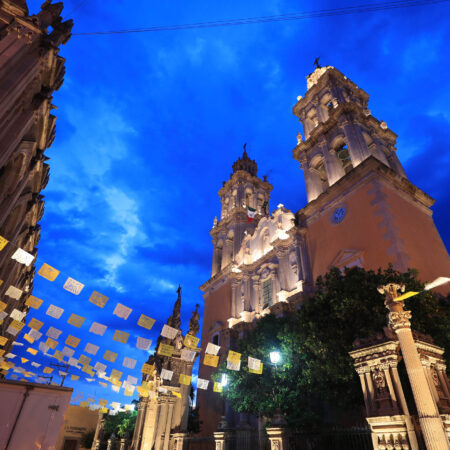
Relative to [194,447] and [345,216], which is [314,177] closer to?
[345,216]

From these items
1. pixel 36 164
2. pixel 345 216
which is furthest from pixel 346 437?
pixel 36 164

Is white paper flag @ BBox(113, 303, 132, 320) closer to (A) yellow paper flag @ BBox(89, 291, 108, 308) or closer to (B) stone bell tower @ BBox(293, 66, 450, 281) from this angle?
(A) yellow paper flag @ BBox(89, 291, 108, 308)

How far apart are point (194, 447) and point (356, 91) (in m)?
32.2

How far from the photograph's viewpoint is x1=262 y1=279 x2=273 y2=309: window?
964 inches

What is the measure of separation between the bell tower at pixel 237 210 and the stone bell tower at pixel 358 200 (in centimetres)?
940

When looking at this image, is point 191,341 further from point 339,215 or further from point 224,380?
point 339,215

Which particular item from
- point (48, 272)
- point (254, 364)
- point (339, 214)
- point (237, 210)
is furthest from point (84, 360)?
point (237, 210)

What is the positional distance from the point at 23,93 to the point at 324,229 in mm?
18559

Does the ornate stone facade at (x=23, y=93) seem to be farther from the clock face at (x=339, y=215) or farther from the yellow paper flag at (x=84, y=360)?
the clock face at (x=339, y=215)

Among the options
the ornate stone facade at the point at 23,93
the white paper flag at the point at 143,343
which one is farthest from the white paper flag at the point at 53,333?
the white paper flag at the point at 143,343

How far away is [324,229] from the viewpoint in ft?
69.4

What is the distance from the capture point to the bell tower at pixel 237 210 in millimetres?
32781

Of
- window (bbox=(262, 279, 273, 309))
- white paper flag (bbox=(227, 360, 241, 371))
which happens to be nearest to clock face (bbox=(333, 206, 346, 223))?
window (bbox=(262, 279, 273, 309))

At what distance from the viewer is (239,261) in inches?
1156
